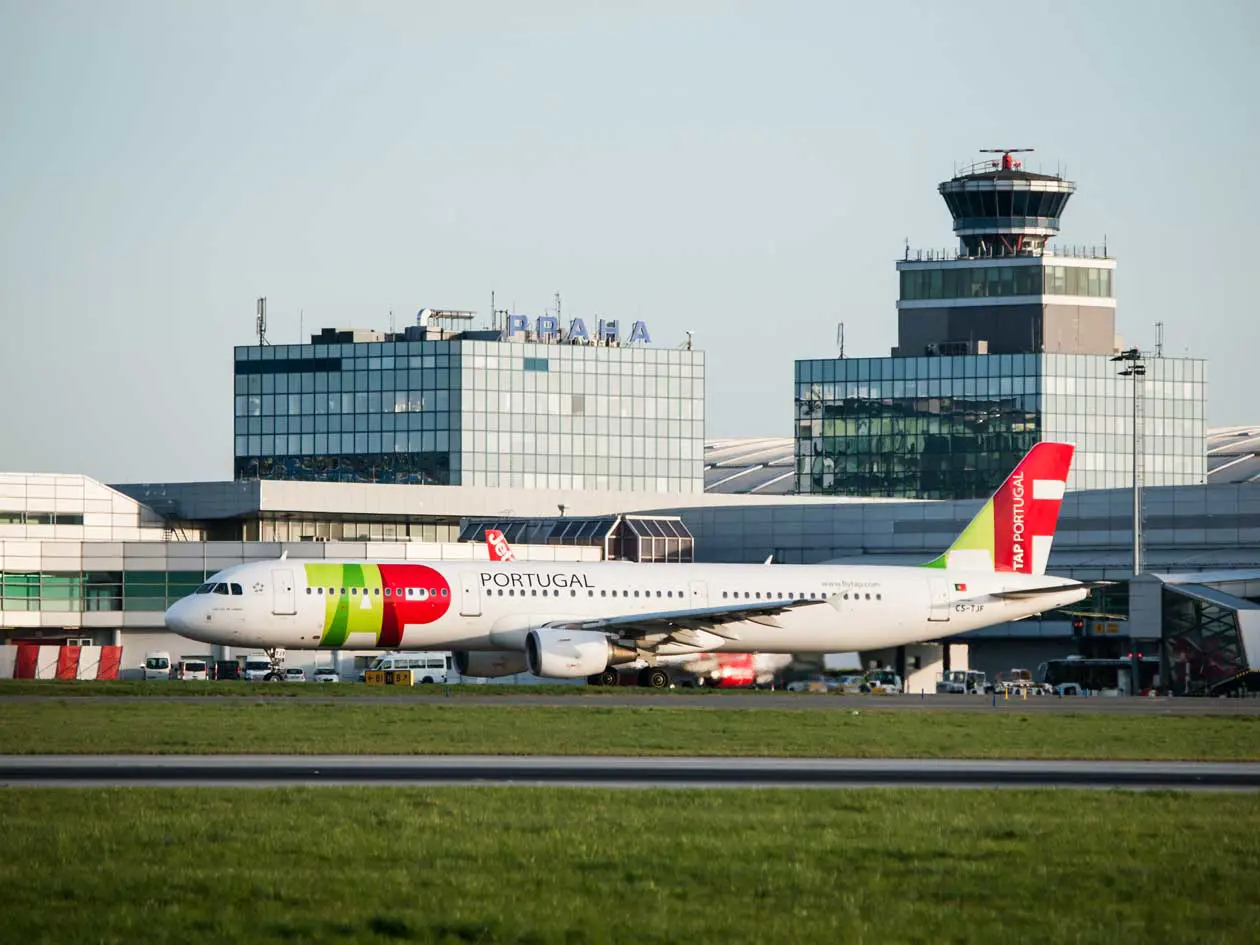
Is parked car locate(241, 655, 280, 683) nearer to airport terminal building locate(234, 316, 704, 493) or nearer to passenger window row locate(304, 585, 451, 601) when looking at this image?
passenger window row locate(304, 585, 451, 601)

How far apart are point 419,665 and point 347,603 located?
26773 millimetres

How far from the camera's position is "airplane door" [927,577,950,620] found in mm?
77688

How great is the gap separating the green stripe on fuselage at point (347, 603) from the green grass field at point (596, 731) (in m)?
8.86

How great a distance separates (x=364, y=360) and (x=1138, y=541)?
109 meters

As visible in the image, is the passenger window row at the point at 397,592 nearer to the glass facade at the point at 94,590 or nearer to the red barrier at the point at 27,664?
the red barrier at the point at 27,664

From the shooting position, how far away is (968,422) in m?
193

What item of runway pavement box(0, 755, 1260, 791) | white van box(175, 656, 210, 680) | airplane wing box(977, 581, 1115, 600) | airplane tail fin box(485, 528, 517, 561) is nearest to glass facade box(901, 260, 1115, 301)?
airplane tail fin box(485, 528, 517, 561)

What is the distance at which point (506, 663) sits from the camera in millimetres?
71000

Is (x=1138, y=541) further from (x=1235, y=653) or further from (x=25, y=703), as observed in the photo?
(x=25, y=703)

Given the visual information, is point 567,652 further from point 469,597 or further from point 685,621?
point 685,621

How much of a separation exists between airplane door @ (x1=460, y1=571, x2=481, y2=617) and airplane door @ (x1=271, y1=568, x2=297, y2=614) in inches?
222

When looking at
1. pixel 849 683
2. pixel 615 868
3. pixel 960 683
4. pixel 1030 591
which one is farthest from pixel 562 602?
pixel 615 868

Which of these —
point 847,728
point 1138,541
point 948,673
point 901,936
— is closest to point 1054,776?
point 847,728

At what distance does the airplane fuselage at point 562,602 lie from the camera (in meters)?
67.0
